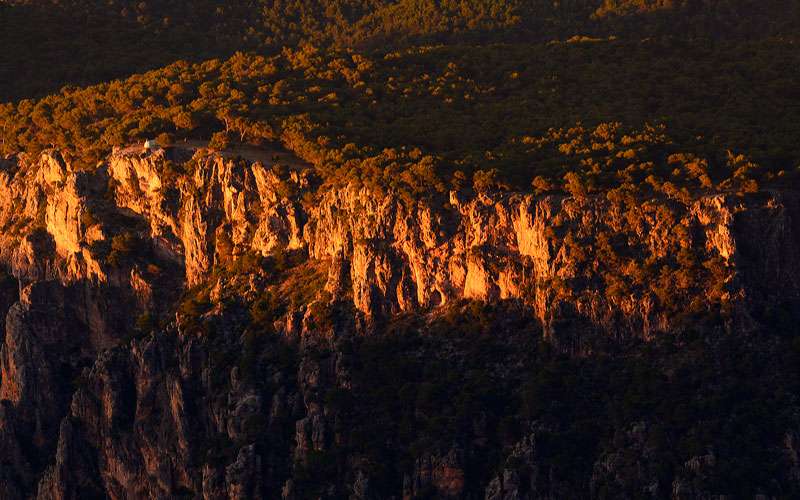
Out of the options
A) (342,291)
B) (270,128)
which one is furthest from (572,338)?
(270,128)

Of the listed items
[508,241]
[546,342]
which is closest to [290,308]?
[508,241]

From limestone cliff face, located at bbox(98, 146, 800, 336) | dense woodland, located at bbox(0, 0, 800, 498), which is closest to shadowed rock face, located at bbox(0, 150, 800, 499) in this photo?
limestone cliff face, located at bbox(98, 146, 800, 336)

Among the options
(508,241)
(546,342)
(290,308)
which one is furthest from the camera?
(290,308)

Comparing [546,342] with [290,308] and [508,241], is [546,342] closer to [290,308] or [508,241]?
[508,241]

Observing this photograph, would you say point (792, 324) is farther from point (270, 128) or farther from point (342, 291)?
point (270, 128)

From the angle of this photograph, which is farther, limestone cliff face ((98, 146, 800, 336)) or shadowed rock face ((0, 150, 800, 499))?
limestone cliff face ((98, 146, 800, 336))

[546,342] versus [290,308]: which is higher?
[546,342]

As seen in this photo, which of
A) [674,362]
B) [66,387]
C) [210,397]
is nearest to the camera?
[674,362]

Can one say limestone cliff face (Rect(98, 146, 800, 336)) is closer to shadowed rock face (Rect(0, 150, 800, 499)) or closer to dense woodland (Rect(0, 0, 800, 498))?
shadowed rock face (Rect(0, 150, 800, 499))

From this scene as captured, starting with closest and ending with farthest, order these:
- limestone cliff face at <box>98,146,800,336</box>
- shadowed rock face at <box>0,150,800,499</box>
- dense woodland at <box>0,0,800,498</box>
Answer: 1. dense woodland at <box>0,0,800,498</box>
2. shadowed rock face at <box>0,150,800,499</box>
3. limestone cliff face at <box>98,146,800,336</box>

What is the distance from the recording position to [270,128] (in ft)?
625

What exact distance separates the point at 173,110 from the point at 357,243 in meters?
28.7

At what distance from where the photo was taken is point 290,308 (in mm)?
175750

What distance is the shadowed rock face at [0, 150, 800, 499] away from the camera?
16488 centimetres
